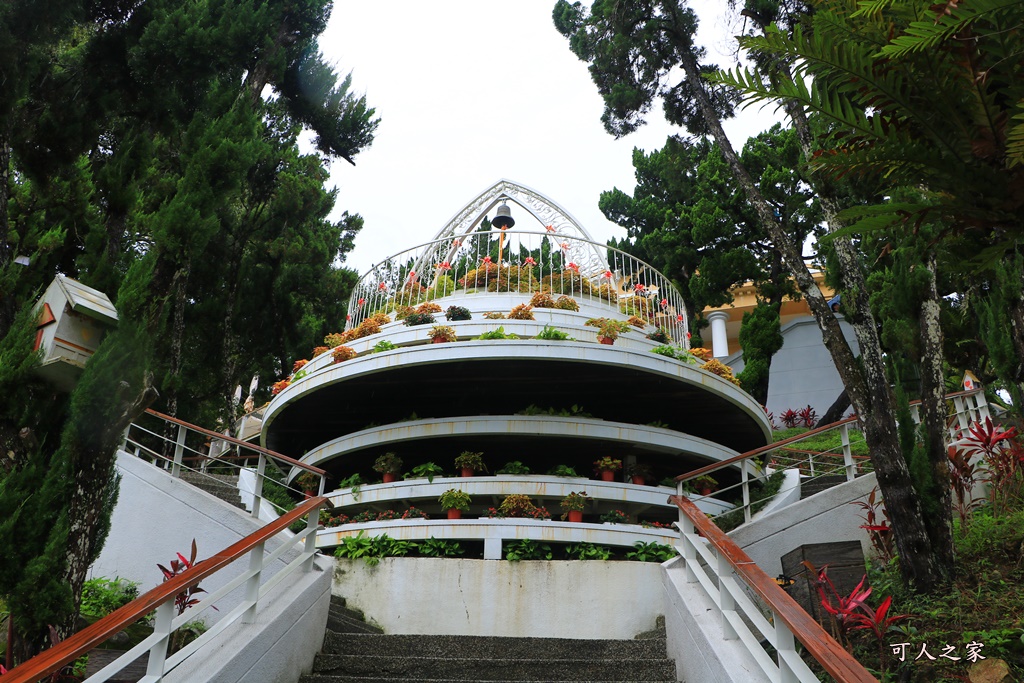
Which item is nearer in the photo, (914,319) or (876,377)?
(876,377)

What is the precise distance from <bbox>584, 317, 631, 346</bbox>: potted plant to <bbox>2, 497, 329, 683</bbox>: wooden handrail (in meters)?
6.30

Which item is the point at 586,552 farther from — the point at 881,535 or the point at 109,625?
the point at 109,625

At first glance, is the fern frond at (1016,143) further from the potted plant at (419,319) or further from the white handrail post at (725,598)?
the potted plant at (419,319)

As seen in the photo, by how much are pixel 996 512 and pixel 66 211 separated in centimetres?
985

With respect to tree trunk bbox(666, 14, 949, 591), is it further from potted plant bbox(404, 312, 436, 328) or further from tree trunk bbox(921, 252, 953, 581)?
potted plant bbox(404, 312, 436, 328)

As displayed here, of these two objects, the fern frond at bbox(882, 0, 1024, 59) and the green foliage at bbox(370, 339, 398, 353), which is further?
the green foliage at bbox(370, 339, 398, 353)

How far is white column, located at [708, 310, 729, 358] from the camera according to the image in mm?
22125

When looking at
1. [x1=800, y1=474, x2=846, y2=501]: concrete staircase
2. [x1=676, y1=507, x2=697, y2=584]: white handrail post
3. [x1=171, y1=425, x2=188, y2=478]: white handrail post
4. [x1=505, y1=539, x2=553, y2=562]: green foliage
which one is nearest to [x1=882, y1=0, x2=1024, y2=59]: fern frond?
[x1=676, y1=507, x2=697, y2=584]: white handrail post

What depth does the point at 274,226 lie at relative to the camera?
55.1ft

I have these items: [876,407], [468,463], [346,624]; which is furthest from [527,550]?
[876,407]

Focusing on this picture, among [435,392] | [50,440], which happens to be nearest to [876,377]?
[435,392]

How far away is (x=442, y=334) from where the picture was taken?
1034 centimetres

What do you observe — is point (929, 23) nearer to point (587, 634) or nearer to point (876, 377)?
point (876, 377)

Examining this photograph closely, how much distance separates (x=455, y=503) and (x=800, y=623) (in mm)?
6236
